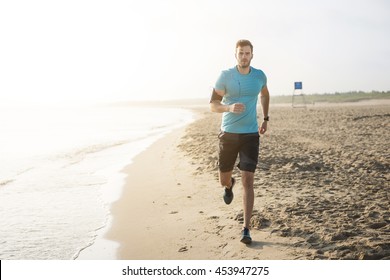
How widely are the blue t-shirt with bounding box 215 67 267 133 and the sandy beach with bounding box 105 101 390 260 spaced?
3.97ft

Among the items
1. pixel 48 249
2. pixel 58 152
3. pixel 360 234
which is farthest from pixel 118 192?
pixel 58 152

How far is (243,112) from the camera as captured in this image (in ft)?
13.7

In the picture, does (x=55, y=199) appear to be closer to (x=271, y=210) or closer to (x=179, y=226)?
(x=179, y=226)

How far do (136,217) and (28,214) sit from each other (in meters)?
1.66

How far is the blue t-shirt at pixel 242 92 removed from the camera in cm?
413

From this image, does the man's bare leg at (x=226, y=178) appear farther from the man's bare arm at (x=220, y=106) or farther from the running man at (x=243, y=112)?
the man's bare arm at (x=220, y=106)

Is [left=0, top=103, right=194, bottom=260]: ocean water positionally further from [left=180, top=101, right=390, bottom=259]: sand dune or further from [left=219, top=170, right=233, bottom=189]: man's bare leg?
[left=180, top=101, right=390, bottom=259]: sand dune

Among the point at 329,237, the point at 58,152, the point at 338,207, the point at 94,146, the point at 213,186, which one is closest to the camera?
the point at 329,237

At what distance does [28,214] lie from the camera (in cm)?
565

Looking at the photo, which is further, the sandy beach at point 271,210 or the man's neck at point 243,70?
the man's neck at point 243,70

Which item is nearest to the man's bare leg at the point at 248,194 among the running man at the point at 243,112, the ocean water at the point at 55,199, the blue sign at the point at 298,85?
the running man at the point at 243,112

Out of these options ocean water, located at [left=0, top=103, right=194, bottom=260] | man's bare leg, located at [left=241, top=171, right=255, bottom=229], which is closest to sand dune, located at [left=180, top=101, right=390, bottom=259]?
man's bare leg, located at [left=241, top=171, right=255, bottom=229]

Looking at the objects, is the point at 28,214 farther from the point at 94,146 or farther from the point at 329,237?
the point at 94,146

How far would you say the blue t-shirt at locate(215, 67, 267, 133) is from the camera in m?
4.13
